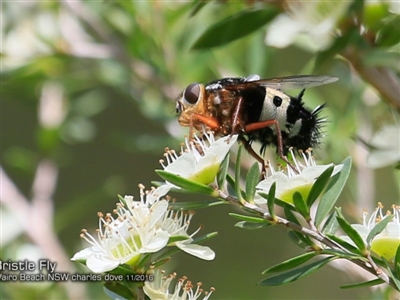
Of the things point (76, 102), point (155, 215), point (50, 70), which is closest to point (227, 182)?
point (155, 215)

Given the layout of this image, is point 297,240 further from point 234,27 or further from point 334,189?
point 234,27

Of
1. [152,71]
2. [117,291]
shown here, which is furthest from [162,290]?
[152,71]

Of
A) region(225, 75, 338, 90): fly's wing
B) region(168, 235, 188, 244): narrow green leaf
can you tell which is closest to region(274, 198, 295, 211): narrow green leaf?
region(168, 235, 188, 244): narrow green leaf

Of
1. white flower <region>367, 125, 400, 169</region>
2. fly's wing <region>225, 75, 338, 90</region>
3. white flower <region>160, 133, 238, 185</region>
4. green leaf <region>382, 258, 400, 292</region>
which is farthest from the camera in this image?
white flower <region>367, 125, 400, 169</region>

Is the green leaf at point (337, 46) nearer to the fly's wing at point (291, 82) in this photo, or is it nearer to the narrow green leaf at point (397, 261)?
the fly's wing at point (291, 82)

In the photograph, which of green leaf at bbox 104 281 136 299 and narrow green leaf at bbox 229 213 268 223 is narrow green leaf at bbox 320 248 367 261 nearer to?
narrow green leaf at bbox 229 213 268 223
